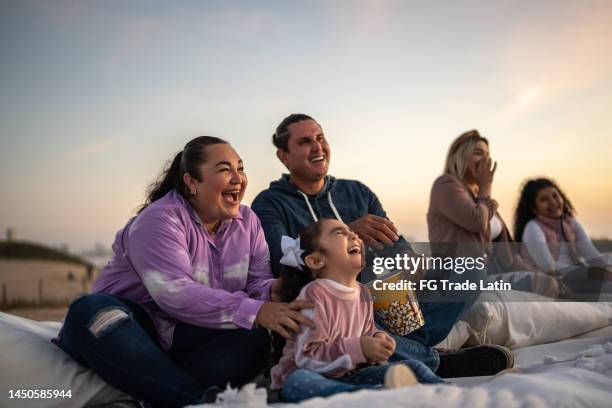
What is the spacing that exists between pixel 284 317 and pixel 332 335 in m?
0.18

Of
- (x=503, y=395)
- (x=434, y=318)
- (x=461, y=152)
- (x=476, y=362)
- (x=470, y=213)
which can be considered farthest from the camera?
(x=461, y=152)

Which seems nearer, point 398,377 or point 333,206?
point 398,377

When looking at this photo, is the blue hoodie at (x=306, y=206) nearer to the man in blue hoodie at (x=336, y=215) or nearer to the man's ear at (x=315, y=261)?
the man in blue hoodie at (x=336, y=215)

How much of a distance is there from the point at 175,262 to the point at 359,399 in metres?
0.91

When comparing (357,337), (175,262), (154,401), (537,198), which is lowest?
(154,401)

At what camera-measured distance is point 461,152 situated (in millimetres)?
4711

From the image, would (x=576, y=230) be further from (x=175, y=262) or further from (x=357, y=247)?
(x=175, y=262)

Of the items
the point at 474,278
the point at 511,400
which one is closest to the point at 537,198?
the point at 474,278

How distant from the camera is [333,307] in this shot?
220cm

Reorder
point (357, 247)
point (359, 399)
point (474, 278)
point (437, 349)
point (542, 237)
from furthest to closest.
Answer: point (542, 237) < point (474, 278) < point (437, 349) < point (357, 247) < point (359, 399)

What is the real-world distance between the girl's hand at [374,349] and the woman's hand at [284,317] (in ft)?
0.63

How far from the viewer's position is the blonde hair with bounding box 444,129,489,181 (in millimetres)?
4684

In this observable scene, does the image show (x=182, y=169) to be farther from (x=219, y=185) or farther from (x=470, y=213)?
(x=470, y=213)

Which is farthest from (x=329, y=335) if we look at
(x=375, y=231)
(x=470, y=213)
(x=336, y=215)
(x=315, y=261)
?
(x=470, y=213)
